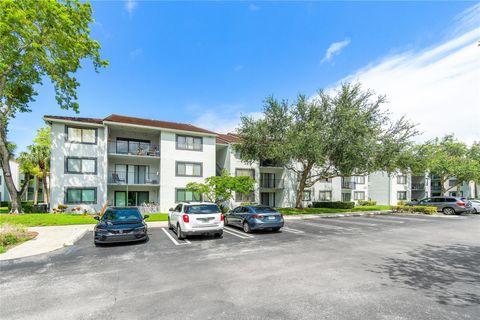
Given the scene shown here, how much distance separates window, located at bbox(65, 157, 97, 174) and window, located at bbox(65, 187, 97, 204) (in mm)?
1693

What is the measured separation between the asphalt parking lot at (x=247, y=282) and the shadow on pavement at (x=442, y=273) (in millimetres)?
24

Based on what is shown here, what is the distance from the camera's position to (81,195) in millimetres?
21531

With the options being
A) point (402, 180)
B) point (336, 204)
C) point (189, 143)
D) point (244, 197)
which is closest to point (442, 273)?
point (244, 197)

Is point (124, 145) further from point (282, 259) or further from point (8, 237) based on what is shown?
point (282, 259)

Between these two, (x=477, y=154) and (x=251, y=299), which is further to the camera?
(x=477, y=154)

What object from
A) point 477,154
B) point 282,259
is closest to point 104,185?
point 282,259

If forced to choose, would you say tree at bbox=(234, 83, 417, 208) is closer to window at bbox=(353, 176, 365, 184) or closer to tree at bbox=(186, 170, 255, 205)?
tree at bbox=(186, 170, 255, 205)

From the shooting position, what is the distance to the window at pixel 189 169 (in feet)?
81.1

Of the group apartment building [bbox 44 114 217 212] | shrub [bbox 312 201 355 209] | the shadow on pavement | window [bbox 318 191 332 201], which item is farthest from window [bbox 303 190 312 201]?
the shadow on pavement

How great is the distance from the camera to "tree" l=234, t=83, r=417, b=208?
21.5 metres

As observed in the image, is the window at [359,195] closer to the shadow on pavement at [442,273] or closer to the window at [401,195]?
the window at [401,195]

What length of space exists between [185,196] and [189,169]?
291 centimetres

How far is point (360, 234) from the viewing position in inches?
481

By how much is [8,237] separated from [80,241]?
261cm
